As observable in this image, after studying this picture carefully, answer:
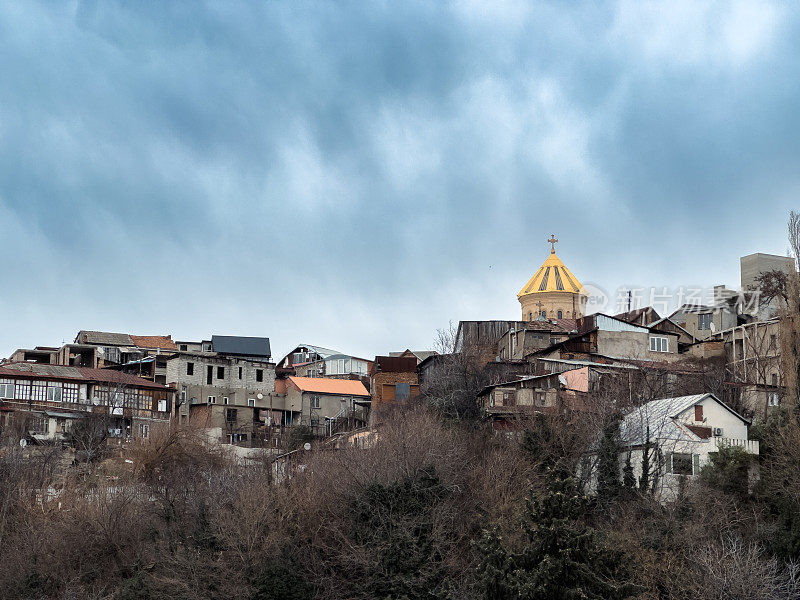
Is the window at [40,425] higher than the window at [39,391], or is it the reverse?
the window at [39,391]

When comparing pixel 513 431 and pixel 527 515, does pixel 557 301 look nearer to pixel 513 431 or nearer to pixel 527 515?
pixel 513 431

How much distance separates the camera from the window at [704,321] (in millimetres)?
60500

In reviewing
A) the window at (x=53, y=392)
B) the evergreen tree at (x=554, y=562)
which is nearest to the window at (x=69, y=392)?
the window at (x=53, y=392)

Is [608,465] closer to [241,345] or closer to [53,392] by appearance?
[53,392]

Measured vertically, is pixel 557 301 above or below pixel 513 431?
above

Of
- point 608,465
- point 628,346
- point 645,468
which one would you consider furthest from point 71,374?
point 645,468

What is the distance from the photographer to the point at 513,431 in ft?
135

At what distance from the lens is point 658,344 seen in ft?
178

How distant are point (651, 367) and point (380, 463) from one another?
16.9m

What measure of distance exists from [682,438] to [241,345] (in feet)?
127

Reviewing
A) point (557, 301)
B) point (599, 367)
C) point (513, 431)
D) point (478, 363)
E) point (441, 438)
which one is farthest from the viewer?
point (557, 301)

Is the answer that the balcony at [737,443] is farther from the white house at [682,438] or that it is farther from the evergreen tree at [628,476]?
the evergreen tree at [628,476]

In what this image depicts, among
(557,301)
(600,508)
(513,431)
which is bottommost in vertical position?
(600,508)

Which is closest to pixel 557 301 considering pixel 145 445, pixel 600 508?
pixel 145 445
